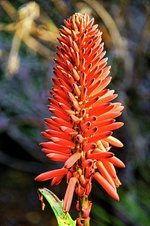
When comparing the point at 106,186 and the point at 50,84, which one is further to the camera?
the point at 50,84

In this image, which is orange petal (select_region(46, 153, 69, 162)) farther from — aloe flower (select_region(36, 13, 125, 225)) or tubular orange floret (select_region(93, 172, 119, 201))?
tubular orange floret (select_region(93, 172, 119, 201))

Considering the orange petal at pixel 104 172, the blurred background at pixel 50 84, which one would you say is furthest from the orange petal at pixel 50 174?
the blurred background at pixel 50 84

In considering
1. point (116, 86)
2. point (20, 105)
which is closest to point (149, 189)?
point (116, 86)

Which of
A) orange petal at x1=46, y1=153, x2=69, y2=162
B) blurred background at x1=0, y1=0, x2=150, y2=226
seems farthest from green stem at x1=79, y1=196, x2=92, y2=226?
blurred background at x1=0, y1=0, x2=150, y2=226

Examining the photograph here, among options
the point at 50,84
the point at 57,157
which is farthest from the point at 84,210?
the point at 50,84

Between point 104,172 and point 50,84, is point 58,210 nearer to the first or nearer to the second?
point 104,172

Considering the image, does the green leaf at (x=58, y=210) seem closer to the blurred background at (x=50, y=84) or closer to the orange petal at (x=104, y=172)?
the orange petal at (x=104, y=172)

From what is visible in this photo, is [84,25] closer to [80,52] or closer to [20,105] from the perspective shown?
[80,52]

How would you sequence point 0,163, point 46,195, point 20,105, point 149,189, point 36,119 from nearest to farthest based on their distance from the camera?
point 46,195
point 149,189
point 20,105
point 36,119
point 0,163

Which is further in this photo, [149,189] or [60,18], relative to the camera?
[149,189]
